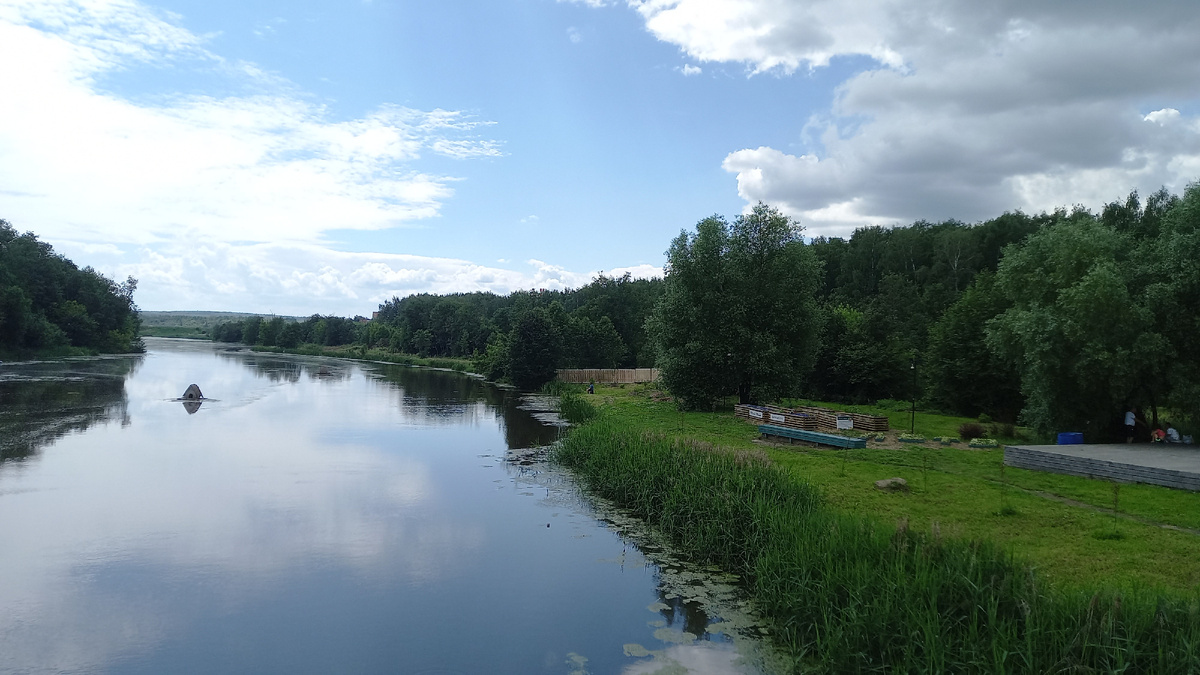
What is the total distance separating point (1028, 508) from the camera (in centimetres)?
1459

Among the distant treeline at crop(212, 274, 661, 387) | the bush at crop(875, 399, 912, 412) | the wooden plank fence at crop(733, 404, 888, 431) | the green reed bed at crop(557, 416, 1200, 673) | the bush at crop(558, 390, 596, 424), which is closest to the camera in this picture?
the green reed bed at crop(557, 416, 1200, 673)

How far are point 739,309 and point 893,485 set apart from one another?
20147 mm

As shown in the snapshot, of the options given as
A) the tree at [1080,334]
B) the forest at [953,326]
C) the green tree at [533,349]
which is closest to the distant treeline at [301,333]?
the forest at [953,326]

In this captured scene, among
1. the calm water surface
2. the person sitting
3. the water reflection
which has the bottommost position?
the calm water surface

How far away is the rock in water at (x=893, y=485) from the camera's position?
54.3 feet

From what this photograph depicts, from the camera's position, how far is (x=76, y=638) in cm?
1045

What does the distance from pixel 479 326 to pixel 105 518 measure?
91.1m

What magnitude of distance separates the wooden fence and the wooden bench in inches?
1477

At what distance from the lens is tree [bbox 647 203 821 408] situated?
3638 cm

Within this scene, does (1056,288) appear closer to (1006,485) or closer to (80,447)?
(1006,485)

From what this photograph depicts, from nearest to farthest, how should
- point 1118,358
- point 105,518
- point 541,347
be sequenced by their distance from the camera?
point 105,518
point 1118,358
point 541,347

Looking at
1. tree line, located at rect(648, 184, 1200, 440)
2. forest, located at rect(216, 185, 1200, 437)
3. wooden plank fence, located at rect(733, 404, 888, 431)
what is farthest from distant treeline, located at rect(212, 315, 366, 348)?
wooden plank fence, located at rect(733, 404, 888, 431)

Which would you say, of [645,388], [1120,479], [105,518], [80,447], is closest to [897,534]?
[1120,479]

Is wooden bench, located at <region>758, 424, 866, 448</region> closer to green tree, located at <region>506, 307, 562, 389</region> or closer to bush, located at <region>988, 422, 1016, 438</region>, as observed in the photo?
bush, located at <region>988, 422, 1016, 438</region>
